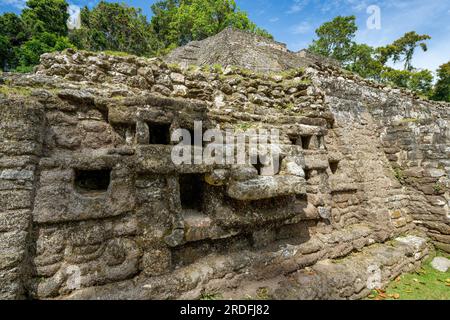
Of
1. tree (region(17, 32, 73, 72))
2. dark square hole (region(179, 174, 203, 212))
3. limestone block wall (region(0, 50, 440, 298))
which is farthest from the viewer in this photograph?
tree (region(17, 32, 73, 72))

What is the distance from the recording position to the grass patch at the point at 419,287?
3.03 meters

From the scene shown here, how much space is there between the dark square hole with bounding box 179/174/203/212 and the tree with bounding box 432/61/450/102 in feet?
81.5

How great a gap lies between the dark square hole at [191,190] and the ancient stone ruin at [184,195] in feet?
→ 0.06

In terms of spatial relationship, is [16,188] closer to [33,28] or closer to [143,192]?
[143,192]

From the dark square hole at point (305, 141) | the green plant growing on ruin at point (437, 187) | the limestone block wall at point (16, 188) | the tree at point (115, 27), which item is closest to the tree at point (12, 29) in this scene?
the tree at point (115, 27)

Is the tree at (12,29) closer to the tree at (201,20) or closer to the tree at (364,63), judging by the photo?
the tree at (201,20)

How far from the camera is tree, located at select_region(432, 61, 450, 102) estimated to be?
60.1ft

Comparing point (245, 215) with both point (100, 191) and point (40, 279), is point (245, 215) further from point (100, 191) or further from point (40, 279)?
point (40, 279)

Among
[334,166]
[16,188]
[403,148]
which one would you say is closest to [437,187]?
[403,148]

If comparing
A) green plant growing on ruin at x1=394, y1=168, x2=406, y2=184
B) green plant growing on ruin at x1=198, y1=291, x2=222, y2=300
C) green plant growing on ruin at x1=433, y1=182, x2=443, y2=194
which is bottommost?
green plant growing on ruin at x1=198, y1=291, x2=222, y2=300

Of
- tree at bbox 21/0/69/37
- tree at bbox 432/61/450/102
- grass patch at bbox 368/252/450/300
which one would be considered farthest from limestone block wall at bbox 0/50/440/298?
tree at bbox 432/61/450/102

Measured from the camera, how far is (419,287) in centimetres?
328

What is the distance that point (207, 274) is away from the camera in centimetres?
234

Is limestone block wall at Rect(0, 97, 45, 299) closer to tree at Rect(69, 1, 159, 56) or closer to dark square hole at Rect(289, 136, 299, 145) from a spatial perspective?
dark square hole at Rect(289, 136, 299, 145)
